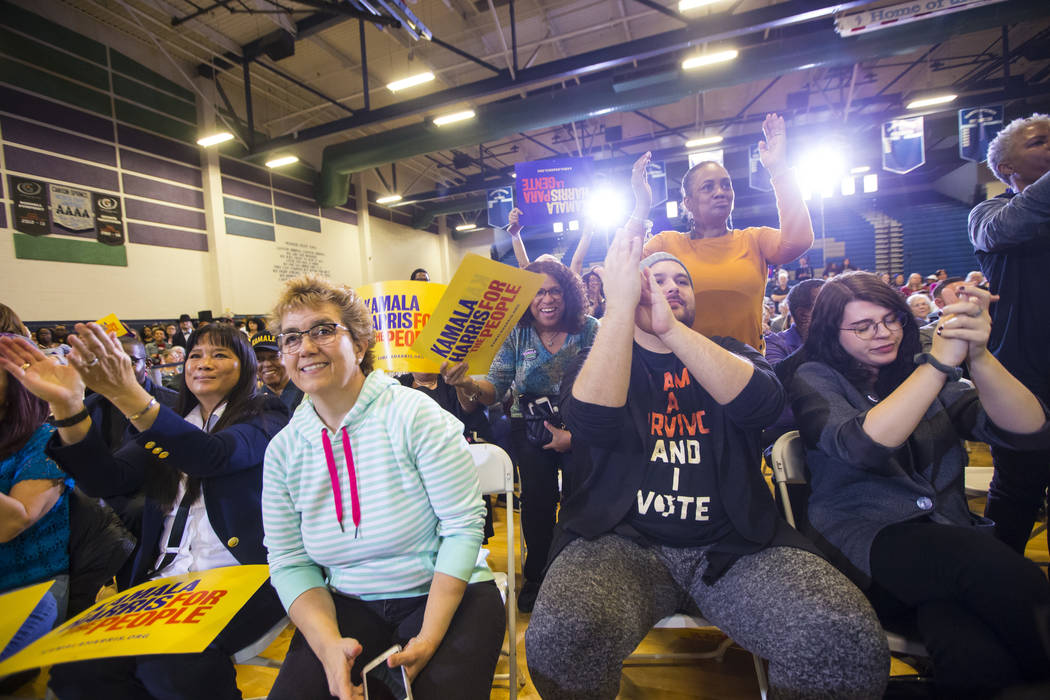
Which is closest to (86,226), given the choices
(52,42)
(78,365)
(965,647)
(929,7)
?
(52,42)

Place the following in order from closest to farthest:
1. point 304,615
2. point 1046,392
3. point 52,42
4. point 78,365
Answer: point 304,615 < point 78,365 < point 1046,392 < point 52,42

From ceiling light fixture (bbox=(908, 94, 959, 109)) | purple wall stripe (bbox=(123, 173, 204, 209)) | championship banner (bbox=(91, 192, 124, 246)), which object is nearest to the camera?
championship banner (bbox=(91, 192, 124, 246))

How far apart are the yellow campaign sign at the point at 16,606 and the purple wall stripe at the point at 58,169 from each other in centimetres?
756

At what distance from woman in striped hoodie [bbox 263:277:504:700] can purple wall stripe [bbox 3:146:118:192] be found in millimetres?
7842

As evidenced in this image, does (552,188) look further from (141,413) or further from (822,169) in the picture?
(822,169)

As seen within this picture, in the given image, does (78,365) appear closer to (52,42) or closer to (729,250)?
(729,250)

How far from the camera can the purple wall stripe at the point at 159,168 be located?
7160 mm

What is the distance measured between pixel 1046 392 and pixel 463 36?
8.28m

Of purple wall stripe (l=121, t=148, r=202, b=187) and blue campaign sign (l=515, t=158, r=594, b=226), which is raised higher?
purple wall stripe (l=121, t=148, r=202, b=187)

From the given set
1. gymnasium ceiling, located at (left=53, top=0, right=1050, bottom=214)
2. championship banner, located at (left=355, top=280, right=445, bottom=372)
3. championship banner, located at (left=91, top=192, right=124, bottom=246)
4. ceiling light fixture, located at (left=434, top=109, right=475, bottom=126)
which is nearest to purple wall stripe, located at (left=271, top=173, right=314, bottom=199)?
gymnasium ceiling, located at (left=53, top=0, right=1050, bottom=214)

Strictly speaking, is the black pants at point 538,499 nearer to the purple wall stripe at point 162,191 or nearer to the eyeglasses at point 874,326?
the eyeglasses at point 874,326

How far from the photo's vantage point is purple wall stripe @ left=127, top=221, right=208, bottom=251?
24.1 ft

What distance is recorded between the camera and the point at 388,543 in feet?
3.92

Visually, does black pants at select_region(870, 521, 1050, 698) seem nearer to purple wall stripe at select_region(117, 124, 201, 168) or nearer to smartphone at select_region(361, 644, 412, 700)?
smartphone at select_region(361, 644, 412, 700)
